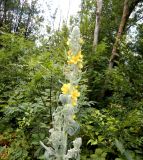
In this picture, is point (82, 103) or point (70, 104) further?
point (82, 103)

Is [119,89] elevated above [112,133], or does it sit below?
above

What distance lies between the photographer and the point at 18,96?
18.7 ft

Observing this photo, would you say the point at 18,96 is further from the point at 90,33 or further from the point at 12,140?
the point at 90,33

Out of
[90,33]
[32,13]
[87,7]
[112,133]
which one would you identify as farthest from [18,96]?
[32,13]

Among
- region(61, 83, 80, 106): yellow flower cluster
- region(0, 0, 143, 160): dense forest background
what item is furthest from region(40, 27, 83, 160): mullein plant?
region(0, 0, 143, 160): dense forest background

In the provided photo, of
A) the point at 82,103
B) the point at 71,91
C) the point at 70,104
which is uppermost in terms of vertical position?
the point at 71,91

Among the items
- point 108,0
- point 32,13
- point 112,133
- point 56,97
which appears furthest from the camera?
point 32,13

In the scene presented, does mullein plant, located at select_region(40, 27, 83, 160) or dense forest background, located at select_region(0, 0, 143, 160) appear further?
dense forest background, located at select_region(0, 0, 143, 160)

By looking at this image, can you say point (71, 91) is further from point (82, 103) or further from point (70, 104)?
point (82, 103)

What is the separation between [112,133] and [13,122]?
2.37 m

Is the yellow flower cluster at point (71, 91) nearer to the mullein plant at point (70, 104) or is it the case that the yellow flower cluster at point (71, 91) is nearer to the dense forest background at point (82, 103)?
the mullein plant at point (70, 104)

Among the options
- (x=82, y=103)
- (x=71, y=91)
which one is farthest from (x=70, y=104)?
(x=82, y=103)

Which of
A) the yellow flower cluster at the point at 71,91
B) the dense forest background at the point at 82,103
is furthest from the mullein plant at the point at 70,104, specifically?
the dense forest background at the point at 82,103

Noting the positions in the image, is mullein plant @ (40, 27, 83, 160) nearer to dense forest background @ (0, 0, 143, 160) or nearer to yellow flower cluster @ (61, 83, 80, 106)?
yellow flower cluster @ (61, 83, 80, 106)
